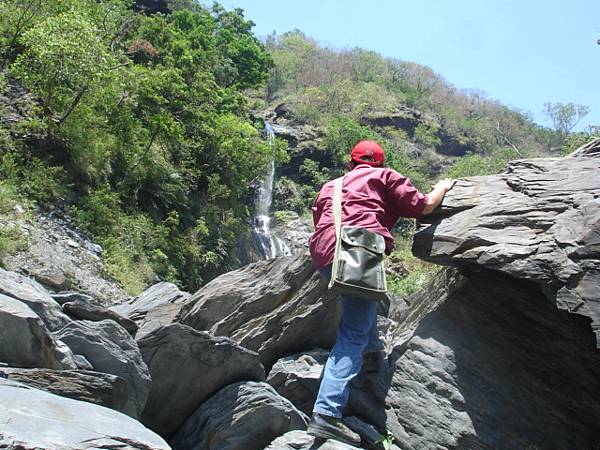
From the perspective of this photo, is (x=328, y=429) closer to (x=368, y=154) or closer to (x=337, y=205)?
(x=337, y=205)

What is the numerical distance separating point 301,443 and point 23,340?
72.2 inches

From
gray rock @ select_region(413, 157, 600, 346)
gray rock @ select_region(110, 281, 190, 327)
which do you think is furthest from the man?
gray rock @ select_region(110, 281, 190, 327)

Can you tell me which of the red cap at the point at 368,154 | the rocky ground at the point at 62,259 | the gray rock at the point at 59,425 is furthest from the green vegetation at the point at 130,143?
the gray rock at the point at 59,425

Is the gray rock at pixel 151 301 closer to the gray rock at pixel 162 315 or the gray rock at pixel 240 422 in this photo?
the gray rock at pixel 162 315

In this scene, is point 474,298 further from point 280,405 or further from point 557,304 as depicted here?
point 280,405

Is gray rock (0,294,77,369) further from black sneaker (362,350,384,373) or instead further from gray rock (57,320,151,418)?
black sneaker (362,350,384,373)

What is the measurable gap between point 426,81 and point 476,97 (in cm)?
624

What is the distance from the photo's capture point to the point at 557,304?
394cm

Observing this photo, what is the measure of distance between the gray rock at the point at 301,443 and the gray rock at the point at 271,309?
131 centimetres

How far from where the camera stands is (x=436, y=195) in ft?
15.1

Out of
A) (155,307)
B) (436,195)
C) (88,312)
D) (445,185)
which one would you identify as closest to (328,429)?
(436,195)

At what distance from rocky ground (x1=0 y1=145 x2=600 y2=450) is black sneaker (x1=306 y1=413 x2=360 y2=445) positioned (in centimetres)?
7

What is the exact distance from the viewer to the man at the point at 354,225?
3977mm

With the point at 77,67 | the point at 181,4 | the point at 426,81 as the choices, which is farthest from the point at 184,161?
the point at 426,81
